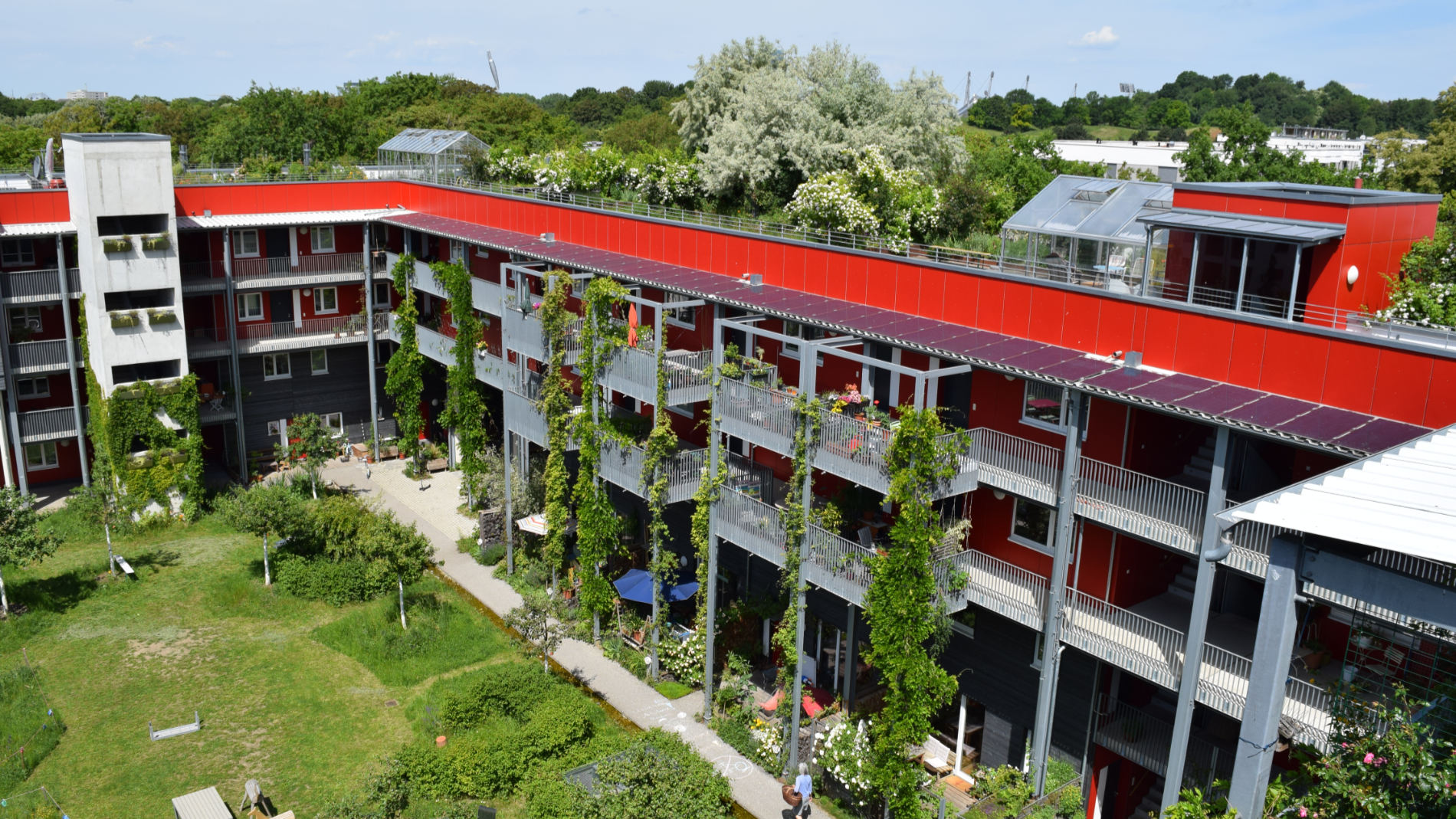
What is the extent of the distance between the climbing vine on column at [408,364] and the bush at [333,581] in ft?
25.1

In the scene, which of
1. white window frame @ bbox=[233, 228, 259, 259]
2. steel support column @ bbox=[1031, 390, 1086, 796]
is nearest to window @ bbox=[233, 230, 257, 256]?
white window frame @ bbox=[233, 228, 259, 259]

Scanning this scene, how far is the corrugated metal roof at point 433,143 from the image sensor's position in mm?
39031

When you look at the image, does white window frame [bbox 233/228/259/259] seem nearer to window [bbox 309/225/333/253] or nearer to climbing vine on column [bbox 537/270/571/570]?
window [bbox 309/225/333/253]

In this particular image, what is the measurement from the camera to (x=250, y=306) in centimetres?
Answer: 3566

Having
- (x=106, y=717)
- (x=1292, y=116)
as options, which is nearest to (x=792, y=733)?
(x=106, y=717)

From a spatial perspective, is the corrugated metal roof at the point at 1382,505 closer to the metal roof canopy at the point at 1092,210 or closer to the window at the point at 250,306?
the metal roof canopy at the point at 1092,210

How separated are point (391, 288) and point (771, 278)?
19.7m

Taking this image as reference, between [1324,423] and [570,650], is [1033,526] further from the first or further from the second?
[570,650]

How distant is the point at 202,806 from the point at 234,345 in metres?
19.8

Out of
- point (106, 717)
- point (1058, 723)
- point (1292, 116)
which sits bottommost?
point (106, 717)

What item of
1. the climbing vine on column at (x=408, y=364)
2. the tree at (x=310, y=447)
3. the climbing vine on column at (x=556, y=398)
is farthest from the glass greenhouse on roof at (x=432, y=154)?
the climbing vine on column at (x=556, y=398)

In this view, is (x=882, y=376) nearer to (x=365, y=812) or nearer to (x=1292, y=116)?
(x=365, y=812)

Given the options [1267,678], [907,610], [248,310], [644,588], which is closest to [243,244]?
[248,310]

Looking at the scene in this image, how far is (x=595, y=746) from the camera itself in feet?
63.3
